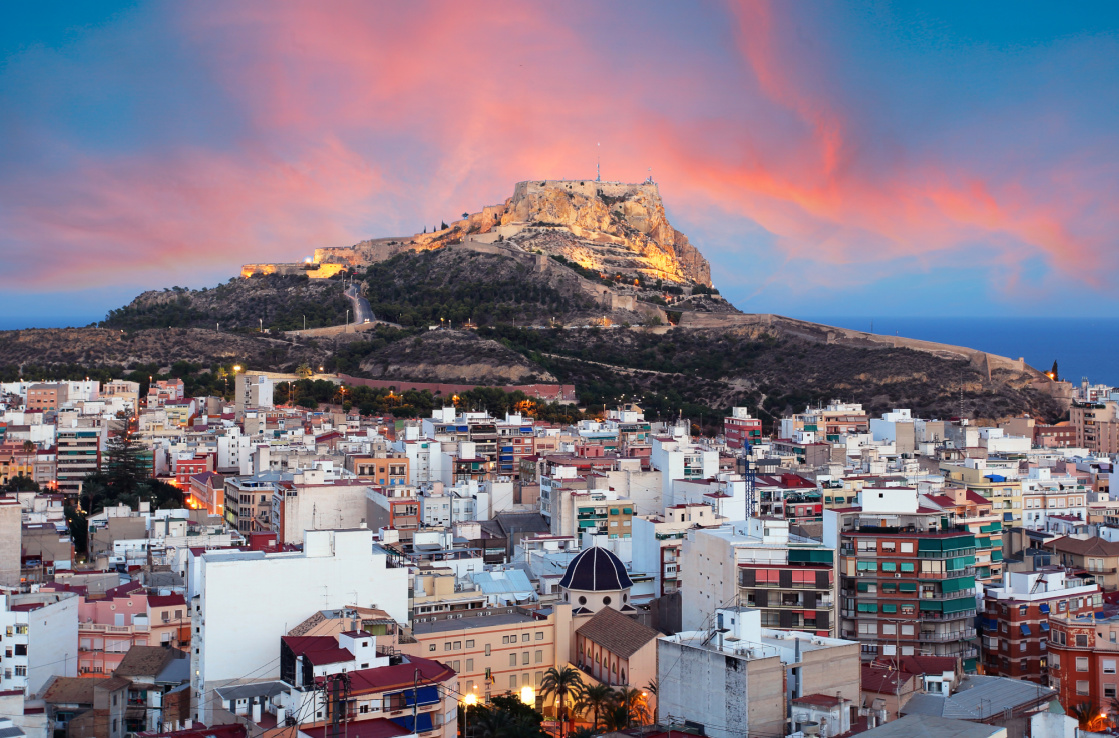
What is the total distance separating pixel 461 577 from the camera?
26406mm

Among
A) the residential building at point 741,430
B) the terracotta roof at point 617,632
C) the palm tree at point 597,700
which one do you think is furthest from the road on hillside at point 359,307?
the palm tree at point 597,700

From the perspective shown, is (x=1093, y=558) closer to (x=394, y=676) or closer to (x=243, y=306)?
(x=394, y=676)

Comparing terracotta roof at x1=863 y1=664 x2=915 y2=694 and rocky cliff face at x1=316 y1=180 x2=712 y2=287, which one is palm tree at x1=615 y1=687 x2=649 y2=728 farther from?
rocky cliff face at x1=316 y1=180 x2=712 y2=287

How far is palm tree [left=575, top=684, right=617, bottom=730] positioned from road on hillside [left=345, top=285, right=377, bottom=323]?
67022 millimetres

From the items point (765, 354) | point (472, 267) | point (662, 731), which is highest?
point (472, 267)

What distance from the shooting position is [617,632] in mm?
21875

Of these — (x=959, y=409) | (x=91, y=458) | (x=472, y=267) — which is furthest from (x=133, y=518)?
(x=472, y=267)

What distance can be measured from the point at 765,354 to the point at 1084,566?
5139 centimetres

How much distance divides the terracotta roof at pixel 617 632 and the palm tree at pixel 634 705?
2.81 feet

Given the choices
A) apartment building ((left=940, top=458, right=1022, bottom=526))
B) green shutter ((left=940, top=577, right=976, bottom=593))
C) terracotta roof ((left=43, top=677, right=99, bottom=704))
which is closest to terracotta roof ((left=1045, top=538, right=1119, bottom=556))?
apartment building ((left=940, top=458, right=1022, bottom=526))

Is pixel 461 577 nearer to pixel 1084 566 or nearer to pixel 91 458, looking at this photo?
pixel 1084 566

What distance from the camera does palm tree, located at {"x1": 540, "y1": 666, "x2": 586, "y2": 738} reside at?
2039 cm

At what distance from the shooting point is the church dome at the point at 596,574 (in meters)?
23.9

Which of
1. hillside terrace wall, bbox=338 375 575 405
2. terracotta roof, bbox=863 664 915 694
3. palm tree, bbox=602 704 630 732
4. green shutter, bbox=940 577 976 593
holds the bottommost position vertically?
palm tree, bbox=602 704 630 732
